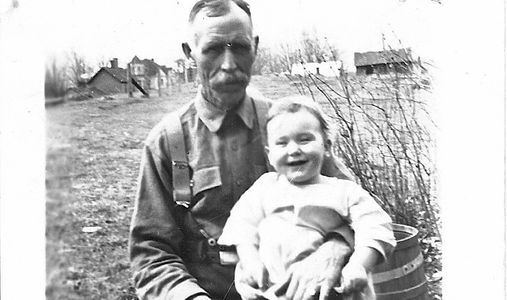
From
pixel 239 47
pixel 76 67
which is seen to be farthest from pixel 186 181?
pixel 76 67

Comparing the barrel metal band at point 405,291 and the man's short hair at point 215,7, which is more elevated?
the man's short hair at point 215,7

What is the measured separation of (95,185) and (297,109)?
2.34ft

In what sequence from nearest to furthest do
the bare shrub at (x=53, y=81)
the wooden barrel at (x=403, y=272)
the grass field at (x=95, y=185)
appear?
the wooden barrel at (x=403, y=272) < the grass field at (x=95, y=185) < the bare shrub at (x=53, y=81)

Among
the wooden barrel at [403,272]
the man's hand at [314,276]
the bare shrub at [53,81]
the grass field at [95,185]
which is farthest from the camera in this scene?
the bare shrub at [53,81]

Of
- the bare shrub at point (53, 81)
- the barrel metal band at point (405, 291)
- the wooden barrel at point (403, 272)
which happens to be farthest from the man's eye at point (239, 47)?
the barrel metal band at point (405, 291)

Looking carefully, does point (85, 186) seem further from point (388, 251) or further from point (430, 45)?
point (430, 45)

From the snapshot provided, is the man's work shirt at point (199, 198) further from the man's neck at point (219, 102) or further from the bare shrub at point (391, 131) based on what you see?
the bare shrub at point (391, 131)

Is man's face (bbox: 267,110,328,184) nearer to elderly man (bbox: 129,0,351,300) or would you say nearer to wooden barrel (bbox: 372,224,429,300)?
elderly man (bbox: 129,0,351,300)

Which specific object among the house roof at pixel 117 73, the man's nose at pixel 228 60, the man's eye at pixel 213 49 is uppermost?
the man's eye at pixel 213 49

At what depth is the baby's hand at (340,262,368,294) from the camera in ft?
7.50

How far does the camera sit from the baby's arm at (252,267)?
2.29 metres

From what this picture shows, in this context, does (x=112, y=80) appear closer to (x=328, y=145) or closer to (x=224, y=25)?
(x=224, y=25)

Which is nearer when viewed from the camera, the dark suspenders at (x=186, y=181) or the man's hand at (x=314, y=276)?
the man's hand at (x=314, y=276)

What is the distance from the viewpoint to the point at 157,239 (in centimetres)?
246
